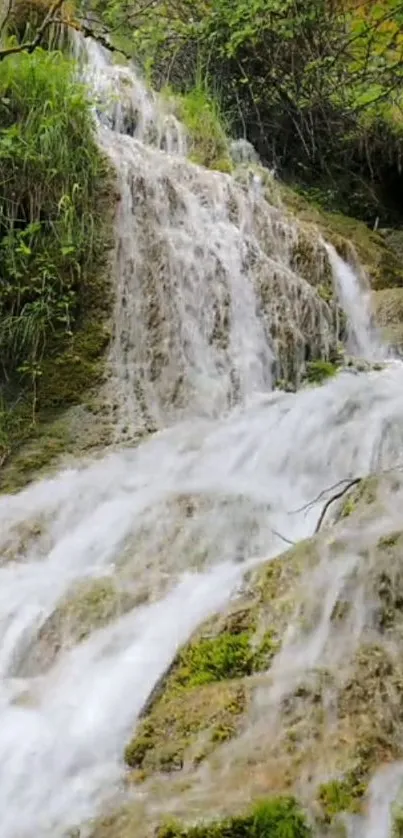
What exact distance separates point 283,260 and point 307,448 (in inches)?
79.5

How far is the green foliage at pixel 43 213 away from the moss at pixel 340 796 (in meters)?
3.27

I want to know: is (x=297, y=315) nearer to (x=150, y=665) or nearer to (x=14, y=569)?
(x=14, y=569)

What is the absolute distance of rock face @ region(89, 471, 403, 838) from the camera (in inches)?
73.9

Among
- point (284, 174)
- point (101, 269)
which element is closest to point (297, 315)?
point (101, 269)

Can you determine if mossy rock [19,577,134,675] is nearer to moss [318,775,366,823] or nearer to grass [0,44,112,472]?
moss [318,775,366,823]

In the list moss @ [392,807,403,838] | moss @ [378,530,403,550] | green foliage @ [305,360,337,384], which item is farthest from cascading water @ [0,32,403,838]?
moss @ [392,807,403,838]

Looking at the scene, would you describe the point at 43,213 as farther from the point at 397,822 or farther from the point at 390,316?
the point at 397,822

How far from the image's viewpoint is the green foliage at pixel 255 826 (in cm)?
175

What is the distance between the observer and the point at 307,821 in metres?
1.79

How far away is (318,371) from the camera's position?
5281 millimetres

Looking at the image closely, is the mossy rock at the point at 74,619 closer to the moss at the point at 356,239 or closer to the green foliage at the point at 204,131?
the moss at the point at 356,239

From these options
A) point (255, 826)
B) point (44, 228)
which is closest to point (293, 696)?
point (255, 826)

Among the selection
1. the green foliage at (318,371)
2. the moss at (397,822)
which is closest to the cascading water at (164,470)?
the green foliage at (318,371)

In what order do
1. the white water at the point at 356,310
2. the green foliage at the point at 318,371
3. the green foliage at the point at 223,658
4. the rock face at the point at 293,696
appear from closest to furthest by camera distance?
the rock face at the point at 293,696 → the green foliage at the point at 223,658 → the green foliage at the point at 318,371 → the white water at the point at 356,310
